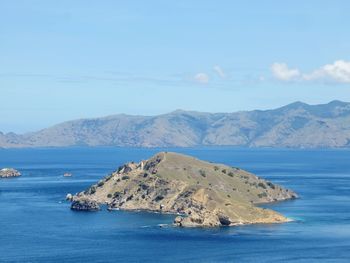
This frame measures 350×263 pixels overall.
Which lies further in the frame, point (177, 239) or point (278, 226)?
point (278, 226)

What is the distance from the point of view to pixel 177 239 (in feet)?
567

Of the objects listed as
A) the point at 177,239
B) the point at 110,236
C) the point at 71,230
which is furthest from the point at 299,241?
the point at 71,230

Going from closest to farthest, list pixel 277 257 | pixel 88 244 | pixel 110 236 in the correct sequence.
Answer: pixel 277 257 → pixel 88 244 → pixel 110 236

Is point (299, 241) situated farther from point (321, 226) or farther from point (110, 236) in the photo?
point (110, 236)

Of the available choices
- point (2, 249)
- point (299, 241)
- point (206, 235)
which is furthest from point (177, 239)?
point (2, 249)

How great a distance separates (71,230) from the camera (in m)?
186

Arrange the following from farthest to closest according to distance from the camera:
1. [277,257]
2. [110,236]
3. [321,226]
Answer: [321,226] < [110,236] < [277,257]

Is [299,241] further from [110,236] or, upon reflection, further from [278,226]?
[110,236]

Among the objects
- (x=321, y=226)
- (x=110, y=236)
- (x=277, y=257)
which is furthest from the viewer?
(x=321, y=226)

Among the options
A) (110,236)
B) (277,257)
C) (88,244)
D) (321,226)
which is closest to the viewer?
(277,257)

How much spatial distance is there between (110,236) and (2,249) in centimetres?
2811

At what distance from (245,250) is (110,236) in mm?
35362

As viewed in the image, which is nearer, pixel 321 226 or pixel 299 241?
pixel 299 241

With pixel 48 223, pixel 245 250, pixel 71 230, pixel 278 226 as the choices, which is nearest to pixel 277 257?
pixel 245 250
